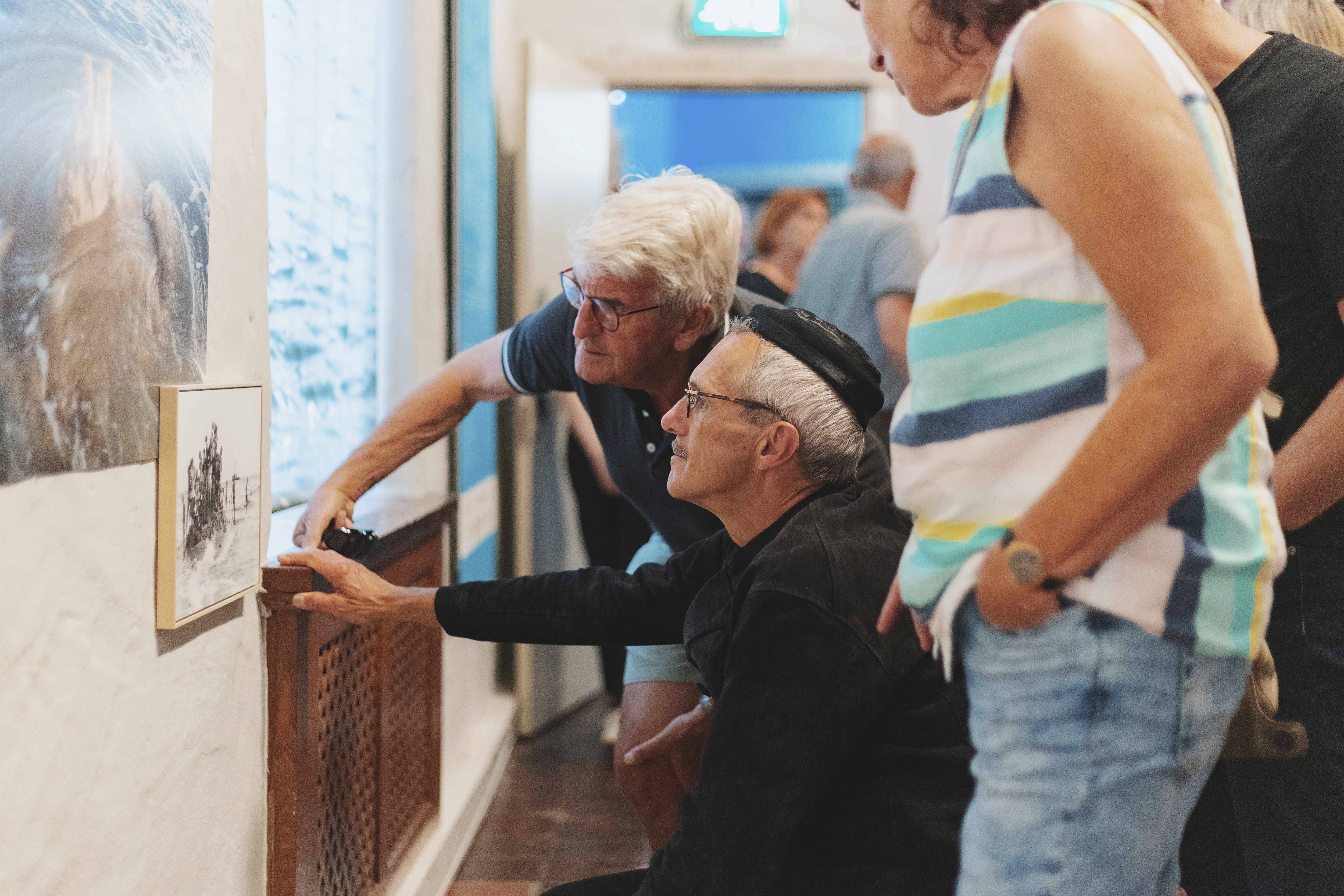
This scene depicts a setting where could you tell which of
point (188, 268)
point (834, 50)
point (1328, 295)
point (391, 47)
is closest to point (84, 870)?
point (188, 268)

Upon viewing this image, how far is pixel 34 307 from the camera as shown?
0.88m

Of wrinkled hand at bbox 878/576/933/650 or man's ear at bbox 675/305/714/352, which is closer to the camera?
wrinkled hand at bbox 878/576/933/650

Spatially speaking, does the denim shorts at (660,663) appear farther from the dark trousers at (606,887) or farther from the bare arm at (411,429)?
the dark trousers at (606,887)

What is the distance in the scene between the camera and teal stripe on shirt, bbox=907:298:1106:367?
754 mm

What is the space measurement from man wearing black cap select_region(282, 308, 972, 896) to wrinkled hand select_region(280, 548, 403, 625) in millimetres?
462

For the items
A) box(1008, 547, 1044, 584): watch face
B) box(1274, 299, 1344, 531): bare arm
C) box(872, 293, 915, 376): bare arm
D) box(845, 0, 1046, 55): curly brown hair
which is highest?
box(872, 293, 915, 376): bare arm

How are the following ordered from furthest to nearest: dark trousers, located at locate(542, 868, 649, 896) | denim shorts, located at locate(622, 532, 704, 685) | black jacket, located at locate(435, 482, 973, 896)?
1. denim shorts, located at locate(622, 532, 704, 685)
2. dark trousers, located at locate(542, 868, 649, 896)
3. black jacket, located at locate(435, 482, 973, 896)

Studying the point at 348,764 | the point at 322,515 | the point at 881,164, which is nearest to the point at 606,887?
the point at 348,764

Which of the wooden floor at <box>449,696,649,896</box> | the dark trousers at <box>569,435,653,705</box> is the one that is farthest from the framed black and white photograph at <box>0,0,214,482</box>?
the dark trousers at <box>569,435,653,705</box>

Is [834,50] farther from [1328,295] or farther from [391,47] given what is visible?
[1328,295]

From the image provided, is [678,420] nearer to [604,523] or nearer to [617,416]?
[617,416]

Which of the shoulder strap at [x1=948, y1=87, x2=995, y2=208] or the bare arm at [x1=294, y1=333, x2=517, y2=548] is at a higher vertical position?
the shoulder strap at [x1=948, y1=87, x2=995, y2=208]

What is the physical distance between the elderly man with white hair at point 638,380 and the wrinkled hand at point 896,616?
0.71m

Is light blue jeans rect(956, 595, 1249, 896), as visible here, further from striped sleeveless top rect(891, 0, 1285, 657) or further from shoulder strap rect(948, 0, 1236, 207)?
shoulder strap rect(948, 0, 1236, 207)
